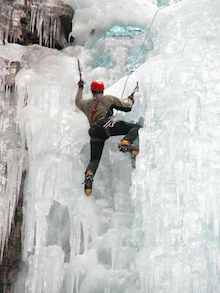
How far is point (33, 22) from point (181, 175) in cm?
401

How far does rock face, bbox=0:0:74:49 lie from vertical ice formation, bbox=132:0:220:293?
2530 millimetres

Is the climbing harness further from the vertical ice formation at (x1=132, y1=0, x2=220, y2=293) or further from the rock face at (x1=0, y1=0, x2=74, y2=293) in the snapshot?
the rock face at (x1=0, y1=0, x2=74, y2=293)

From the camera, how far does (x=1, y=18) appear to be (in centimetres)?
657

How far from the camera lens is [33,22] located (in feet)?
22.0

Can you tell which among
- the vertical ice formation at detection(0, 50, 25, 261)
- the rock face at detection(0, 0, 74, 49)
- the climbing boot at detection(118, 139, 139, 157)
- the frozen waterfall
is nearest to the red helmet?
the frozen waterfall

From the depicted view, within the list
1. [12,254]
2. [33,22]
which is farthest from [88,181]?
[33,22]

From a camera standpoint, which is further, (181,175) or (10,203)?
(10,203)

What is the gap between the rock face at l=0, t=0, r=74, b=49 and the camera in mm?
6633

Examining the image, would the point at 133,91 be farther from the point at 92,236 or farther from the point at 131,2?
the point at 131,2

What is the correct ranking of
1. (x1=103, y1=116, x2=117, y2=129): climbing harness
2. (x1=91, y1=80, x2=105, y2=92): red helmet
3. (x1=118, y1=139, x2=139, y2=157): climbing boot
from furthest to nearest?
(x1=91, y1=80, x2=105, y2=92): red helmet < (x1=103, y1=116, x2=117, y2=129): climbing harness < (x1=118, y1=139, x2=139, y2=157): climbing boot

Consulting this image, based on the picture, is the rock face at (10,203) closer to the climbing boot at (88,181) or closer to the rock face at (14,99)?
the rock face at (14,99)

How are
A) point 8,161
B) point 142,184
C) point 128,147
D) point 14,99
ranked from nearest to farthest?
point 142,184, point 128,147, point 8,161, point 14,99

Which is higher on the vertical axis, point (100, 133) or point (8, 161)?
point (100, 133)

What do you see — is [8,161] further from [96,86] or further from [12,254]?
[96,86]
